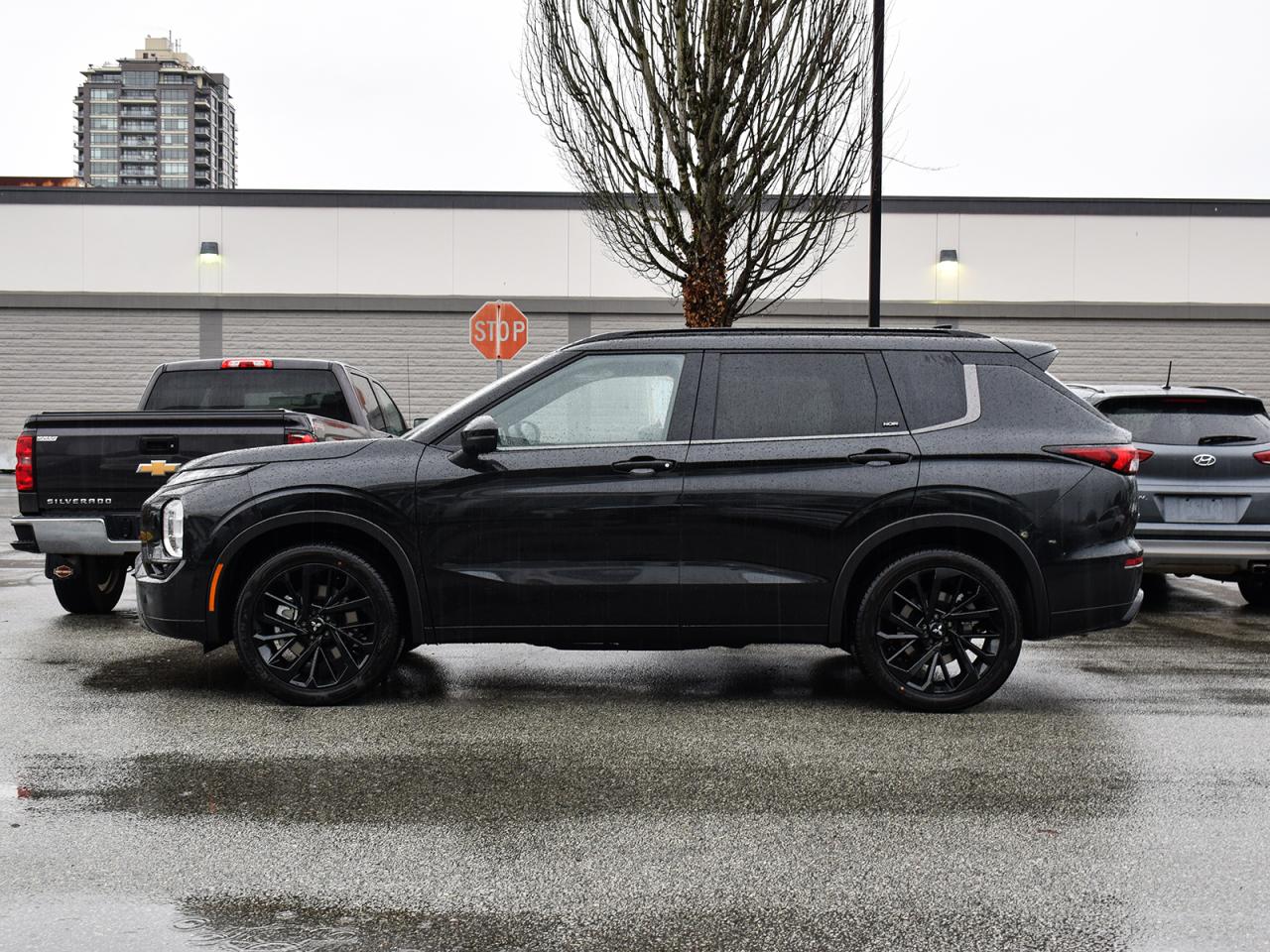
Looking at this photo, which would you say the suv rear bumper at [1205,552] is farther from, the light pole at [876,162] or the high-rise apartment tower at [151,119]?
the high-rise apartment tower at [151,119]

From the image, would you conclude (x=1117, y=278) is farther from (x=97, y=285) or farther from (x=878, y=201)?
(x=97, y=285)

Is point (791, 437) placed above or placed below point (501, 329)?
below

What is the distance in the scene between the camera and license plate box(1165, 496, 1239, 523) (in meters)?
8.49

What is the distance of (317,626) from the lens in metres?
6.05

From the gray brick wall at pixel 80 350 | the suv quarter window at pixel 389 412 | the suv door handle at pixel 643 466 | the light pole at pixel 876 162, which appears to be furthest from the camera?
the gray brick wall at pixel 80 350

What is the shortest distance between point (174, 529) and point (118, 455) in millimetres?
2175

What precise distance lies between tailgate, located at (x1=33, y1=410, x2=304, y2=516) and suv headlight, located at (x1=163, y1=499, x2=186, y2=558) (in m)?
1.84

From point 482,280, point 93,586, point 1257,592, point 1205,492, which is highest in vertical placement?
point 482,280

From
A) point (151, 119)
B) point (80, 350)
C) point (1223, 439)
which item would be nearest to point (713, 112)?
point (1223, 439)

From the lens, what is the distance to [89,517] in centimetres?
798

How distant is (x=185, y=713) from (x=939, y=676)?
12.2ft

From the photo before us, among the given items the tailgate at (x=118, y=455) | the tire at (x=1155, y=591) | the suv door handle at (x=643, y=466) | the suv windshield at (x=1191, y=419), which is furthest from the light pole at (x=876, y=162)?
the suv door handle at (x=643, y=466)

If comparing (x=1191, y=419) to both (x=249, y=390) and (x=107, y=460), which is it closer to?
(x=249, y=390)

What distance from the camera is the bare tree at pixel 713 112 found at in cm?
1512
